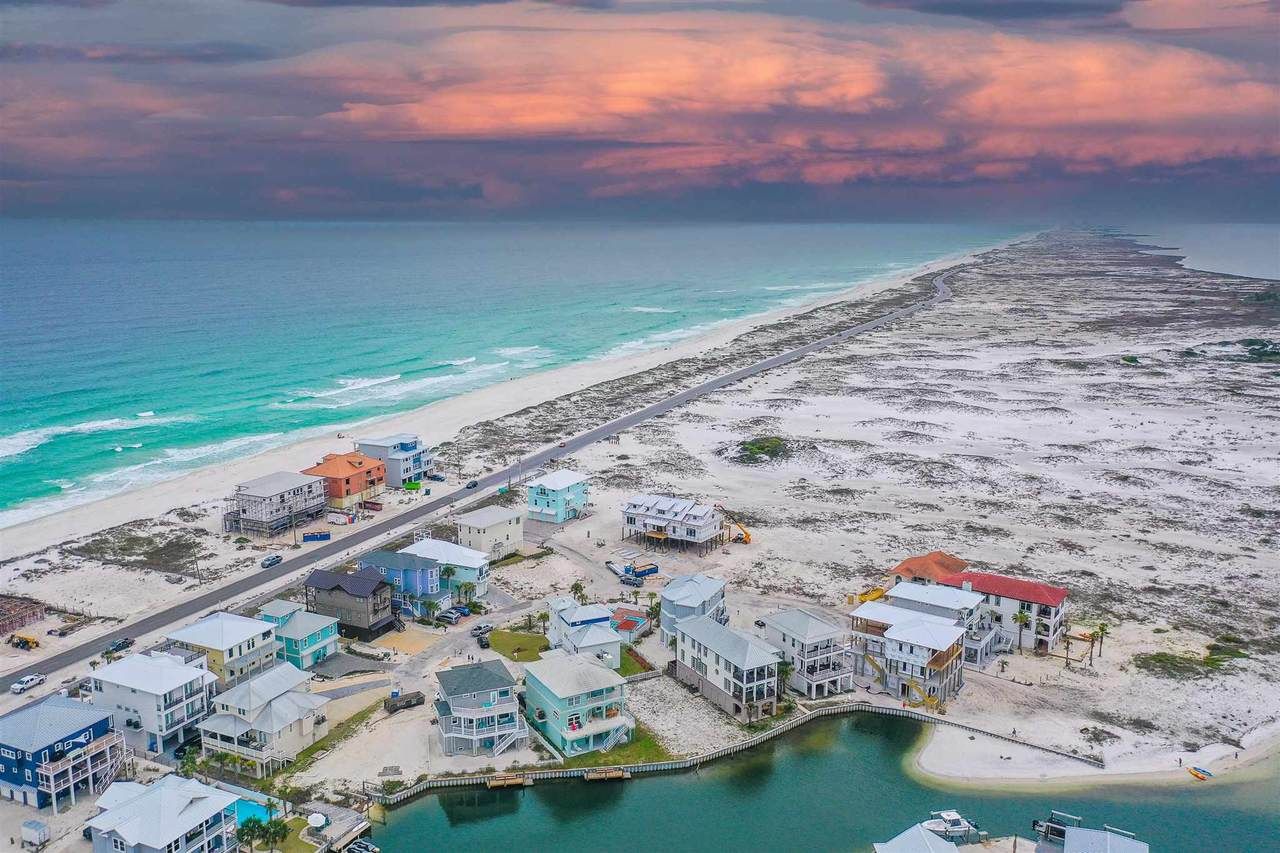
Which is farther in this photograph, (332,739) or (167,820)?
(332,739)

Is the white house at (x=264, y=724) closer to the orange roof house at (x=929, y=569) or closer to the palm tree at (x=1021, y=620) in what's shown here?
the orange roof house at (x=929, y=569)

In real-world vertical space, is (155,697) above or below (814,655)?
above

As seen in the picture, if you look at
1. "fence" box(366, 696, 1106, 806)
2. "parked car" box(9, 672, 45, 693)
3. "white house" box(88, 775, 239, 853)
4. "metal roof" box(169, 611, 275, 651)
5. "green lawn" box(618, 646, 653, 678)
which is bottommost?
"fence" box(366, 696, 1106, 806)

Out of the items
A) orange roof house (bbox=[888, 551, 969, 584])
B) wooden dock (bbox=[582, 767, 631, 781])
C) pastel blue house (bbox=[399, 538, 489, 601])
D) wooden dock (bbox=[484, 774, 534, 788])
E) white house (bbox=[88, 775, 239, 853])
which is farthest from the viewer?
pastel blue house (bbox=[399, 538, 489, 601])

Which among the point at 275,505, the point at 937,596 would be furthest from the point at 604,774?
the point at 275,505

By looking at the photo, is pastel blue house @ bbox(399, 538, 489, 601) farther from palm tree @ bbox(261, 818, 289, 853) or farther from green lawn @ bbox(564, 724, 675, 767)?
palm tree @ bbox(261, 818, 289, 853)

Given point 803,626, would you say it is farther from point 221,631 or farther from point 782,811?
point 221,631

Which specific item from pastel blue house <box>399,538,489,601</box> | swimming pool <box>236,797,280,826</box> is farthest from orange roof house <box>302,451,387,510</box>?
swimming pool <box>236,797,280,826</box>

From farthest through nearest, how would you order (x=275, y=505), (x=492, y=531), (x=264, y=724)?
(x=275, y=505)
(x=492, y=531)
(x=264, y=724)

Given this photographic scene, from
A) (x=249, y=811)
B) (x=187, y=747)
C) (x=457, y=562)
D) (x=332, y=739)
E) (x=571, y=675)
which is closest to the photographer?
(x=249, y=811)
